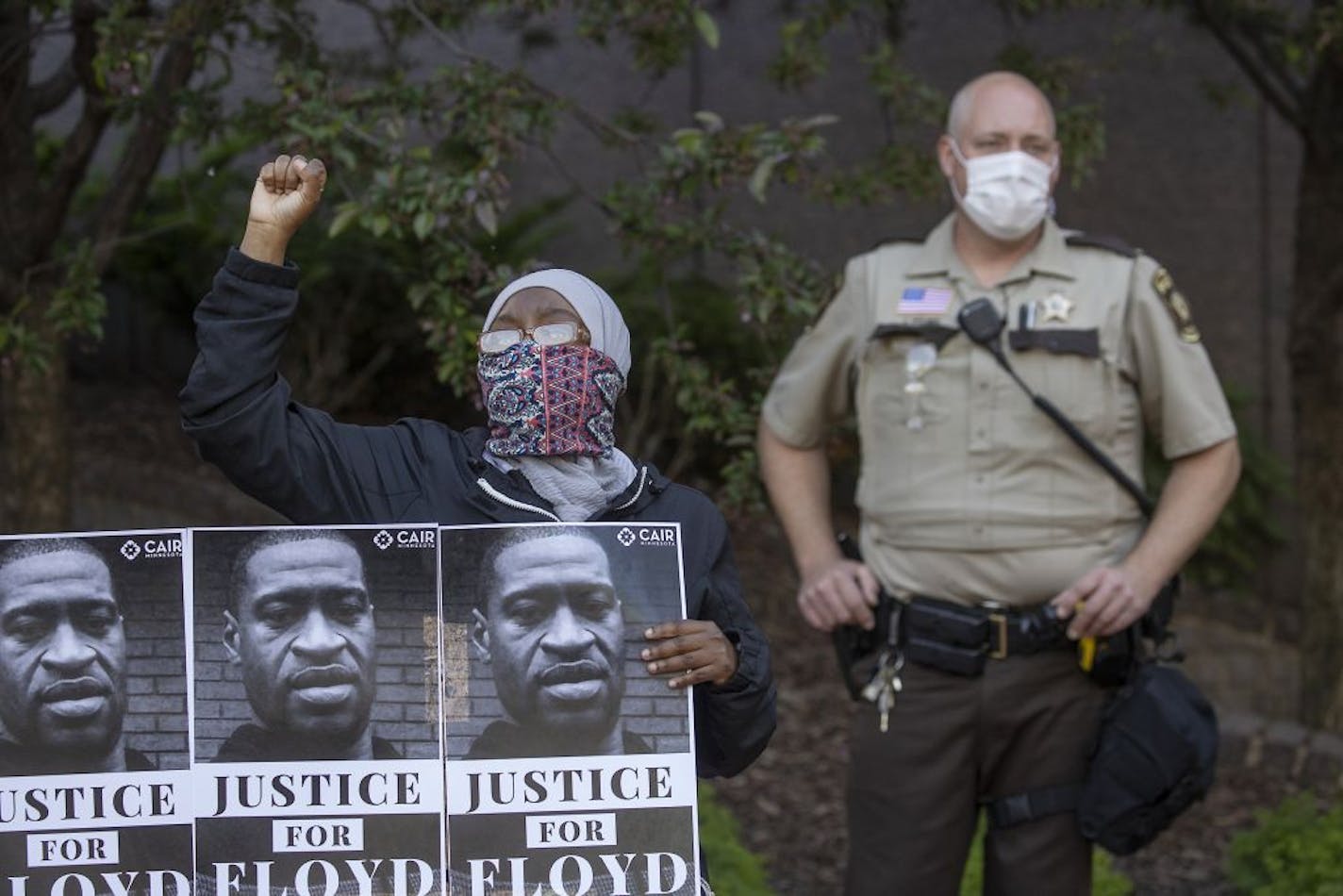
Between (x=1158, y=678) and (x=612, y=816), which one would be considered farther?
(x=1158, y=678)

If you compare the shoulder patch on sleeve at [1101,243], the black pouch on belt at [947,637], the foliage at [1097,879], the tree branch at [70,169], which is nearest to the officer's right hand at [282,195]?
the black pouch on belt at [947,637]

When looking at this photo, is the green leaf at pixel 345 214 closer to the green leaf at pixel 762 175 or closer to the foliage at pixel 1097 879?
the green leaf at pixel 762 175

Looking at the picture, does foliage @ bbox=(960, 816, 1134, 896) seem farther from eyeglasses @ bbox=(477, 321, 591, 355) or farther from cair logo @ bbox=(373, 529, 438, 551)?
cair logo @ bbox=(373, 529, 438, 551)

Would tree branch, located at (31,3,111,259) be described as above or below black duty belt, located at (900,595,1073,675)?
above

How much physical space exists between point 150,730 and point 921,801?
2.09 metres

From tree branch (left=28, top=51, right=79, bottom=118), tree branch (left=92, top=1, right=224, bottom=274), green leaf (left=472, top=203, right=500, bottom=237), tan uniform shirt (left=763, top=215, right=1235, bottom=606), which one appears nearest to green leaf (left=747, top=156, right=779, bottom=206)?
tan uniform shirt (left=763, top=215, right=1235, bottom=606)

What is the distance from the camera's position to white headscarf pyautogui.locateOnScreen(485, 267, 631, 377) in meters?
2.72

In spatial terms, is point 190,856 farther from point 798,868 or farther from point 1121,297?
point 798,868

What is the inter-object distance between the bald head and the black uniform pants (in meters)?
1.15

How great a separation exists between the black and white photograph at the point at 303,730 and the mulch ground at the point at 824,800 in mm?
2596

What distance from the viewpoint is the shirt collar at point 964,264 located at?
401 cm

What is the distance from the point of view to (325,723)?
2.41m

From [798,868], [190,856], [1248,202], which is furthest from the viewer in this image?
[1248,202]

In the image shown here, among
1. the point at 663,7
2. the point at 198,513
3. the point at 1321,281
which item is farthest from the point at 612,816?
the point at 198,513
